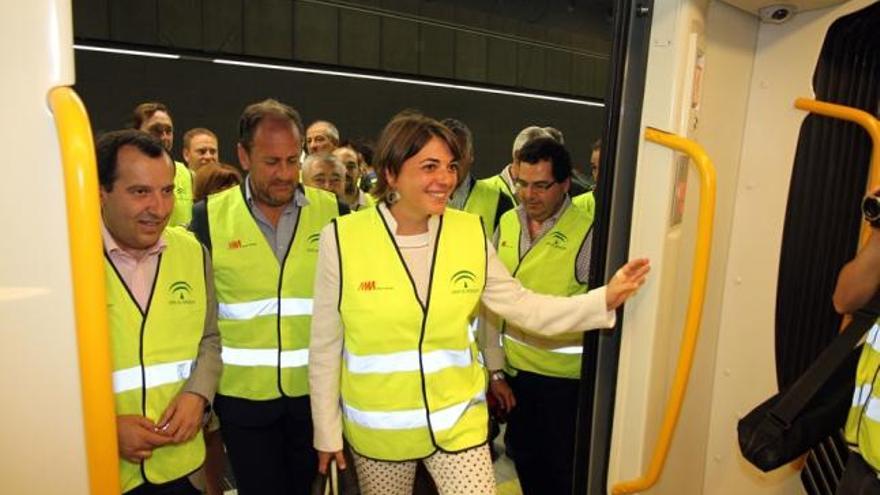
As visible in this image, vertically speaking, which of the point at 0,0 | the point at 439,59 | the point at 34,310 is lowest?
the point at 34,310

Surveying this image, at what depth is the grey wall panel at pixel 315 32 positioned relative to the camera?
8.39m

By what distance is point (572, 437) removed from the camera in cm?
264

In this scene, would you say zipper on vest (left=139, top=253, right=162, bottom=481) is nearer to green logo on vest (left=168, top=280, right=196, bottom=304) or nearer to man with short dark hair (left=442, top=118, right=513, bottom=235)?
green logo on vest (left=168, top=280, right=196, bottom=304)

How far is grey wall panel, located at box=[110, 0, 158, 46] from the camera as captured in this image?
701 centimetres

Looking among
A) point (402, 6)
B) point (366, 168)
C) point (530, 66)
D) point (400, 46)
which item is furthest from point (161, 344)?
point (530, 66)

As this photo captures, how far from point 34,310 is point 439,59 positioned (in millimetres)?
9514

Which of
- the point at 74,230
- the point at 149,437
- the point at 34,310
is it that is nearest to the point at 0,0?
the point at 74,230

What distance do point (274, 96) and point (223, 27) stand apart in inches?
43.5

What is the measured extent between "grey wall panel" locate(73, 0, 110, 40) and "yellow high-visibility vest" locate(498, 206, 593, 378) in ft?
20.2

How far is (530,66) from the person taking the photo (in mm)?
11227

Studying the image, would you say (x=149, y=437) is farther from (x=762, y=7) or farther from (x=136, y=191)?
(x=762, y=7)

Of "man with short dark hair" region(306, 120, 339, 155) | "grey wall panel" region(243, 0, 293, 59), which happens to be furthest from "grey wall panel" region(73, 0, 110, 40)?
"man with short dark hair" region(306, 120, 339, 155)

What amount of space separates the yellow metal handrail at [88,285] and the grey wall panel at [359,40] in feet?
27.2

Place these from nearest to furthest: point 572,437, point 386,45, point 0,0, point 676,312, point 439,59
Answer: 1. point 0,0
2. point 676,312
3. point 572,437
4. point 386,45
5. point 439,59
